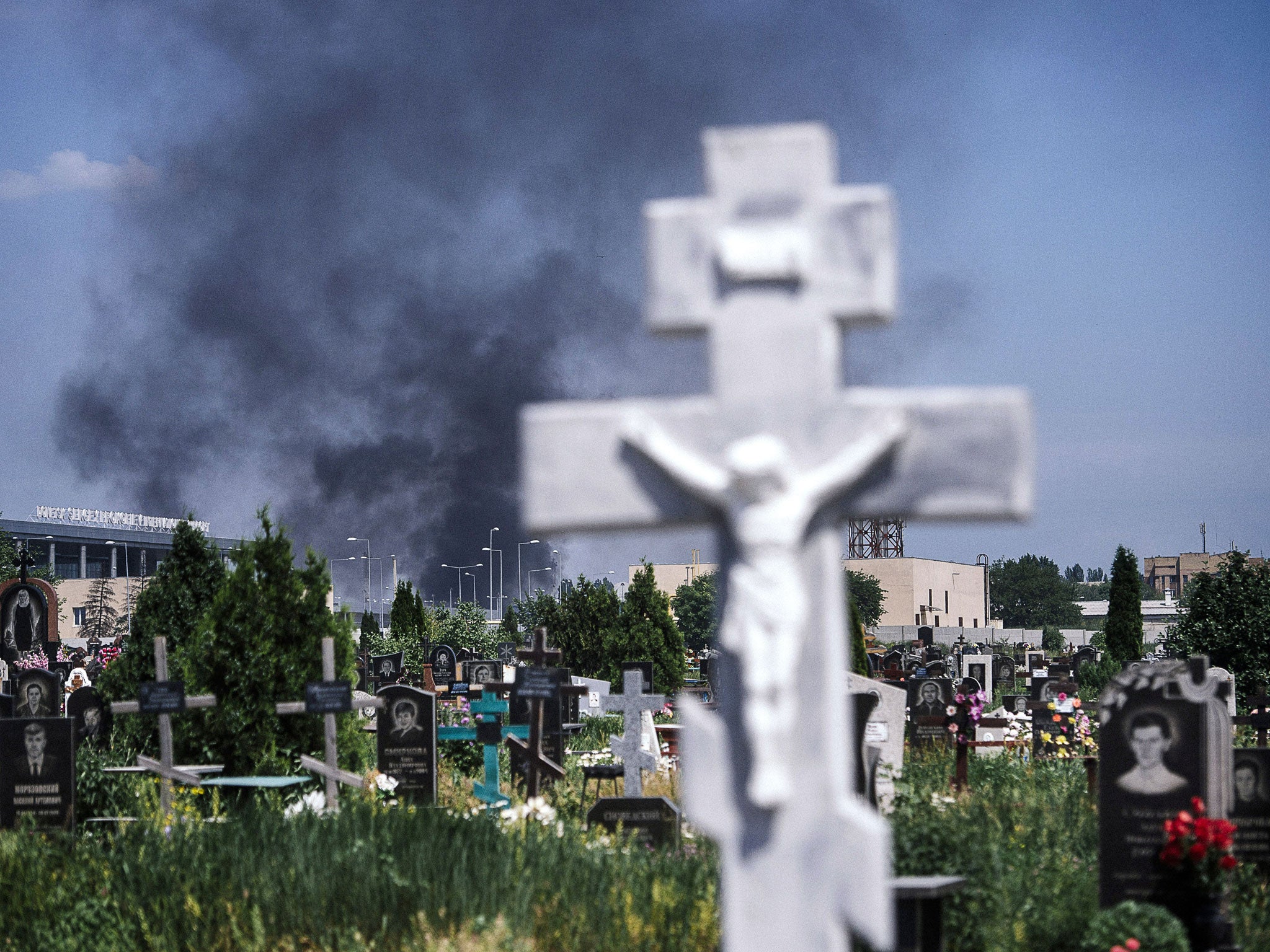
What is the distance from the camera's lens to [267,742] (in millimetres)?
13461

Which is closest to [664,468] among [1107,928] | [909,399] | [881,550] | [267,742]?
[909,399]

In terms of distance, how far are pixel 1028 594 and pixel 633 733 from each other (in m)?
144

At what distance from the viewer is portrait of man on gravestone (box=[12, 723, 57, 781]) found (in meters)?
11.4

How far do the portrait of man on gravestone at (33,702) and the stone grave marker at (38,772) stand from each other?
28.9 ft

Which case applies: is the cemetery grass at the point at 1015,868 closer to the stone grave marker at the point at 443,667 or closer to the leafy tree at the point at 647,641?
the leafy tree at the point at 647,641

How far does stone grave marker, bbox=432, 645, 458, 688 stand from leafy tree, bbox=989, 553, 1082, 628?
11884 cm

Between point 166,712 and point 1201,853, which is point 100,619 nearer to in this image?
point 166,712

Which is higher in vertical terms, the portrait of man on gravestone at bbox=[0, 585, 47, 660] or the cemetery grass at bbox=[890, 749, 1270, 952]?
the portrait of man on gravestone at bbox=[0, 585, 47, 660]

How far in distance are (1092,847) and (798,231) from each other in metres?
7.44

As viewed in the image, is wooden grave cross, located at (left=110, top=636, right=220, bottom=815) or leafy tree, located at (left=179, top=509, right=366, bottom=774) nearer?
wooden grave cross, located at (left=110, top=636, right=220, bottom=815)

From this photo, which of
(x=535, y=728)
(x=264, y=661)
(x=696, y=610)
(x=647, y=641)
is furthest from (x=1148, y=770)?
(x=696, y=610)

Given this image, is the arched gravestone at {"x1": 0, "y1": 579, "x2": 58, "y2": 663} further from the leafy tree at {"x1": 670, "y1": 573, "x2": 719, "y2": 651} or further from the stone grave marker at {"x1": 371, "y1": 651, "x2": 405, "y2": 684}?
the leafy tree at {"x1": 670, "y1": 573, "x2": 719, "y2": 651}

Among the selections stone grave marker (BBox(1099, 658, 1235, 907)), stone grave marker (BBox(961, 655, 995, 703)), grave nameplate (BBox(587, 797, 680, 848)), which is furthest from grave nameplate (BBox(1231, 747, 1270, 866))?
stone grave marker (BBox(961, 655, 995, 703))

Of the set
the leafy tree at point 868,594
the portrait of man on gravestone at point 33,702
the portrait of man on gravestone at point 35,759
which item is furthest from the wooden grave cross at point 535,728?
the leafy tree at point 868,594
